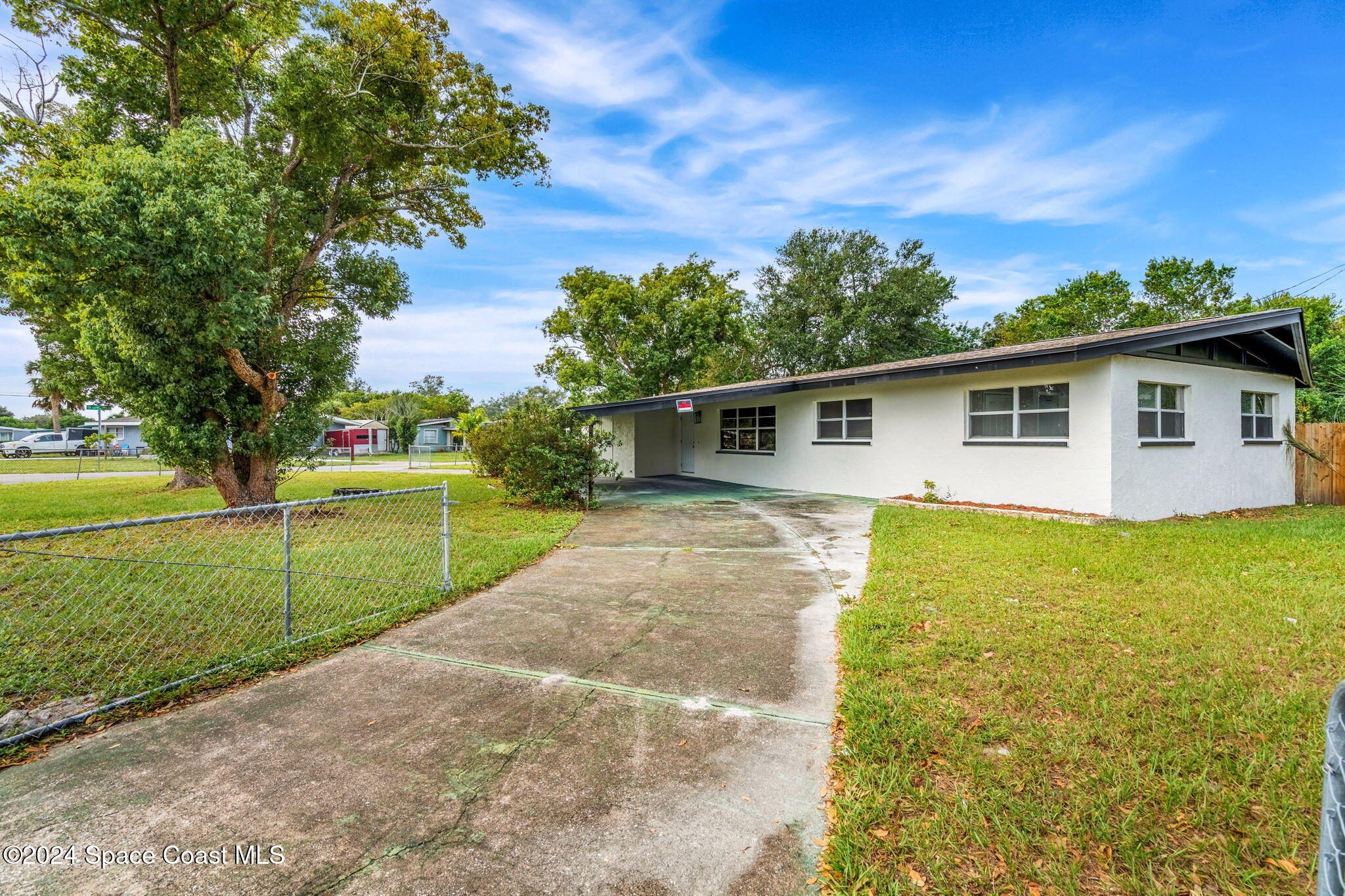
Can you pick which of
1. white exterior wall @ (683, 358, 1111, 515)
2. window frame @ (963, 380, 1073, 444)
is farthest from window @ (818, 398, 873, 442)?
window frame @ (963, 380, 1073, 444)

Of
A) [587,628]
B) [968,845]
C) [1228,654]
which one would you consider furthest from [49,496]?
[1228,654]

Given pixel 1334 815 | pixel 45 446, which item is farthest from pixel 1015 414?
pixel 45 446

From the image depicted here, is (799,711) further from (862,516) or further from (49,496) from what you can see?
(49,496)

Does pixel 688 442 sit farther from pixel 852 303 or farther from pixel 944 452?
pixel 852 303

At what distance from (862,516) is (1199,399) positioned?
610 cm

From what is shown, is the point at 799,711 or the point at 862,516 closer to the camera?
the point at 799,711

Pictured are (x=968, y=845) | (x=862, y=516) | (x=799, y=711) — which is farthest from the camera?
(x=862, y=516)

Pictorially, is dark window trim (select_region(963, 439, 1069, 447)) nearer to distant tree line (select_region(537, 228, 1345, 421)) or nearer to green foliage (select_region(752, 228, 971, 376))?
distant tree line (select_region(537, 228, 1345, 421))

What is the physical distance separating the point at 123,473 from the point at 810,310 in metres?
28.5

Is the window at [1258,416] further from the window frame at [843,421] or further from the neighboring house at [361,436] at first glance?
the neighboring house at [361,436]

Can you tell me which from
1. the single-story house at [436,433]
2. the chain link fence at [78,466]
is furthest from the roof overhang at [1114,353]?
the single-story house at [436,433]

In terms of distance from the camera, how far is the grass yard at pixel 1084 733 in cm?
193

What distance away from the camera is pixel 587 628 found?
4371mm

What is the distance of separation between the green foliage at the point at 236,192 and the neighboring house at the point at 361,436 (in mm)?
31765
